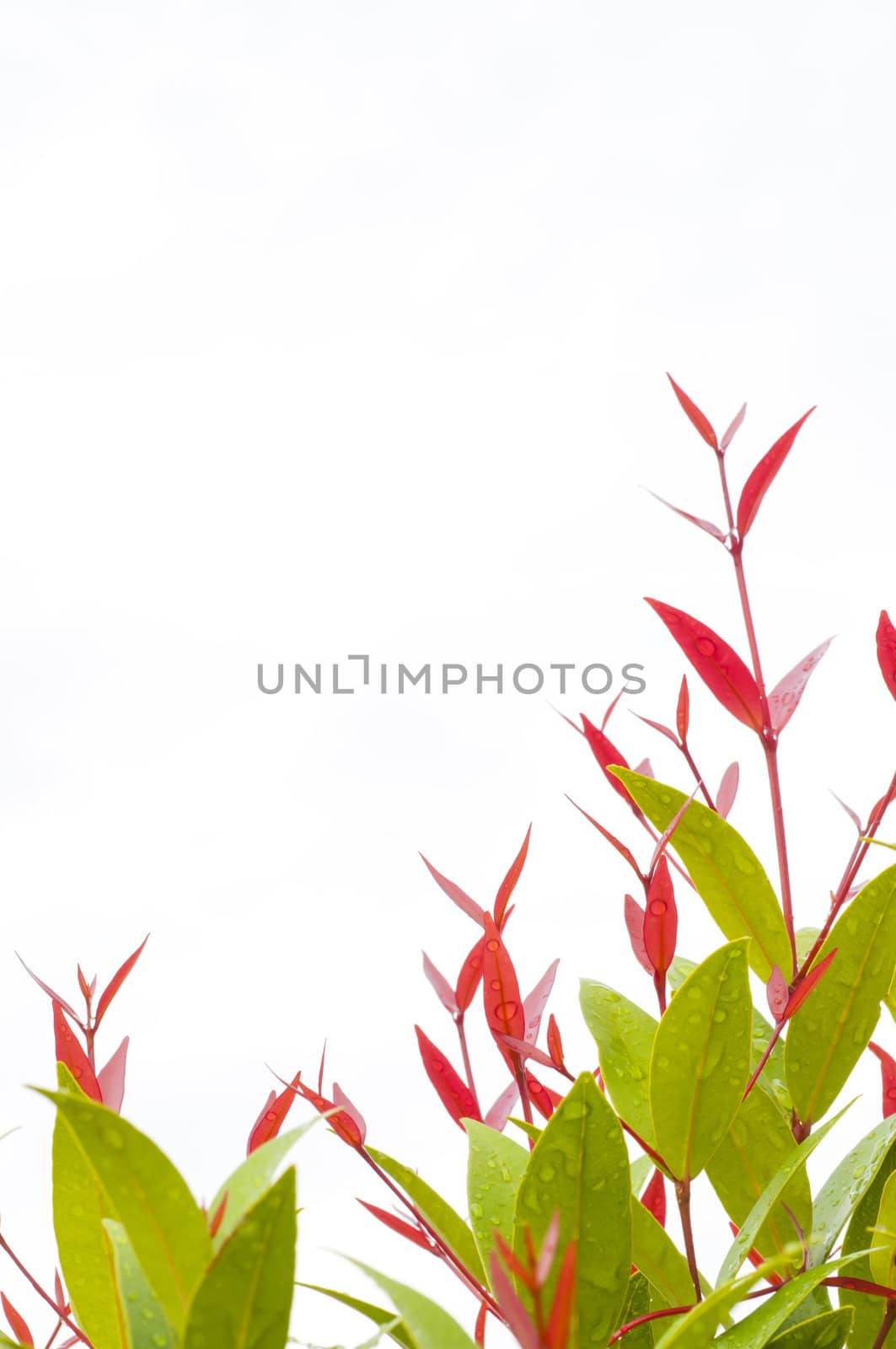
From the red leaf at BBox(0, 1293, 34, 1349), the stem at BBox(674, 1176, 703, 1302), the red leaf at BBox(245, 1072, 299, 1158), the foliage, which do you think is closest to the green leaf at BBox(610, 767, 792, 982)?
the foliage

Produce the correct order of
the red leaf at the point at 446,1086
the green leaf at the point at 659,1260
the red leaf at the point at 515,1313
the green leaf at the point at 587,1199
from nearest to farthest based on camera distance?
1. the red leaf at the point at 515,1313
2. the green leaf at the point at 587,1199
3. the green leaf at the point at 659,1260
4. the red leaf at the point at 446,1086

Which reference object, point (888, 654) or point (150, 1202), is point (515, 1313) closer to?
point (150, 1202)

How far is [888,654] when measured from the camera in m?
0.55

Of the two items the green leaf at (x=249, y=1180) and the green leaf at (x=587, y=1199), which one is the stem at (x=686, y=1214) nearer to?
the green leaf at (x=587, y=1199)

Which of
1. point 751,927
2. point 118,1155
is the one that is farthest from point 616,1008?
point 118,1155

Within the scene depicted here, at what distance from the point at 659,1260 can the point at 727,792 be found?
0.85 ft

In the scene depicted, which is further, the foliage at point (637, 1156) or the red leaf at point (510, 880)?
the red leaf at point (510, 880)

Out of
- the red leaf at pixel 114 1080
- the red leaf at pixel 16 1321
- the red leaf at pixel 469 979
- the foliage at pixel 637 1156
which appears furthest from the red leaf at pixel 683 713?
the red leaf at pixel 16 1321

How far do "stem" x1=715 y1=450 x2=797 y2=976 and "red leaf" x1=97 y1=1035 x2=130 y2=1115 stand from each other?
312 mm

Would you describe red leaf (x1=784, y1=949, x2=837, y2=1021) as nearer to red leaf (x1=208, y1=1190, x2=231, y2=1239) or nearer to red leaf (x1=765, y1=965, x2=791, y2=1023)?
red leaf (x1=765, y1=965, x2=791, y2=1023)

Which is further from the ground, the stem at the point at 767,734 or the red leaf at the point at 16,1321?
the stem at the point at 767,734

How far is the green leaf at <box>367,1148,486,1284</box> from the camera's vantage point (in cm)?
46

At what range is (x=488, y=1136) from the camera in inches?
17.8

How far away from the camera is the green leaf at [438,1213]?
46 cm
